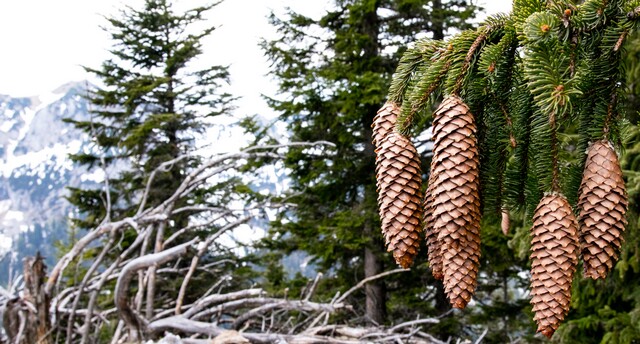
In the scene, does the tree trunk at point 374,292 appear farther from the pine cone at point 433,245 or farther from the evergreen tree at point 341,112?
the pine cone at point 433,245

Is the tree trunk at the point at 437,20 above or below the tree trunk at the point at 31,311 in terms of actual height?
above

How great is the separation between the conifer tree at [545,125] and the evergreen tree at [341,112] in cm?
730

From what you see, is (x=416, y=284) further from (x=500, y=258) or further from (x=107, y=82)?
(x=107, y=82)

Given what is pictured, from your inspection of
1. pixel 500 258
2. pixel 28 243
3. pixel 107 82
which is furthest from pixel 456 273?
pixel 28 243

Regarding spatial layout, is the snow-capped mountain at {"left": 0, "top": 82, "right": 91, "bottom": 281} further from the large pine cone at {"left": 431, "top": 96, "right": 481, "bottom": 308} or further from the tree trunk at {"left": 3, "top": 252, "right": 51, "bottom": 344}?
the large pine cone at {"left": 431, "top": 96, "right": 481, "bottom": 308}

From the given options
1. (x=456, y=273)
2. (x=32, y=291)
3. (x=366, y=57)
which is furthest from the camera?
(x=366, y=57)

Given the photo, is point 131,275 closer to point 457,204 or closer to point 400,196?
point 400,196

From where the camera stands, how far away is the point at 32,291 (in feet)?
12.6

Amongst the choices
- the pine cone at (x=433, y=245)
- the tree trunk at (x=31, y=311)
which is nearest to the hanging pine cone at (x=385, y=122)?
the pine cone at (x=433, y=245)

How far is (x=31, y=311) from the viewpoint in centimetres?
377

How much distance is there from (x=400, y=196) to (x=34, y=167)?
190 metres

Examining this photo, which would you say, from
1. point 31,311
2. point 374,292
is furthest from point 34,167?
point 31,311

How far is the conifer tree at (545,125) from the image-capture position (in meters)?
→ 0.89

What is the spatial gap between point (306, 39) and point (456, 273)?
956 centimetres
